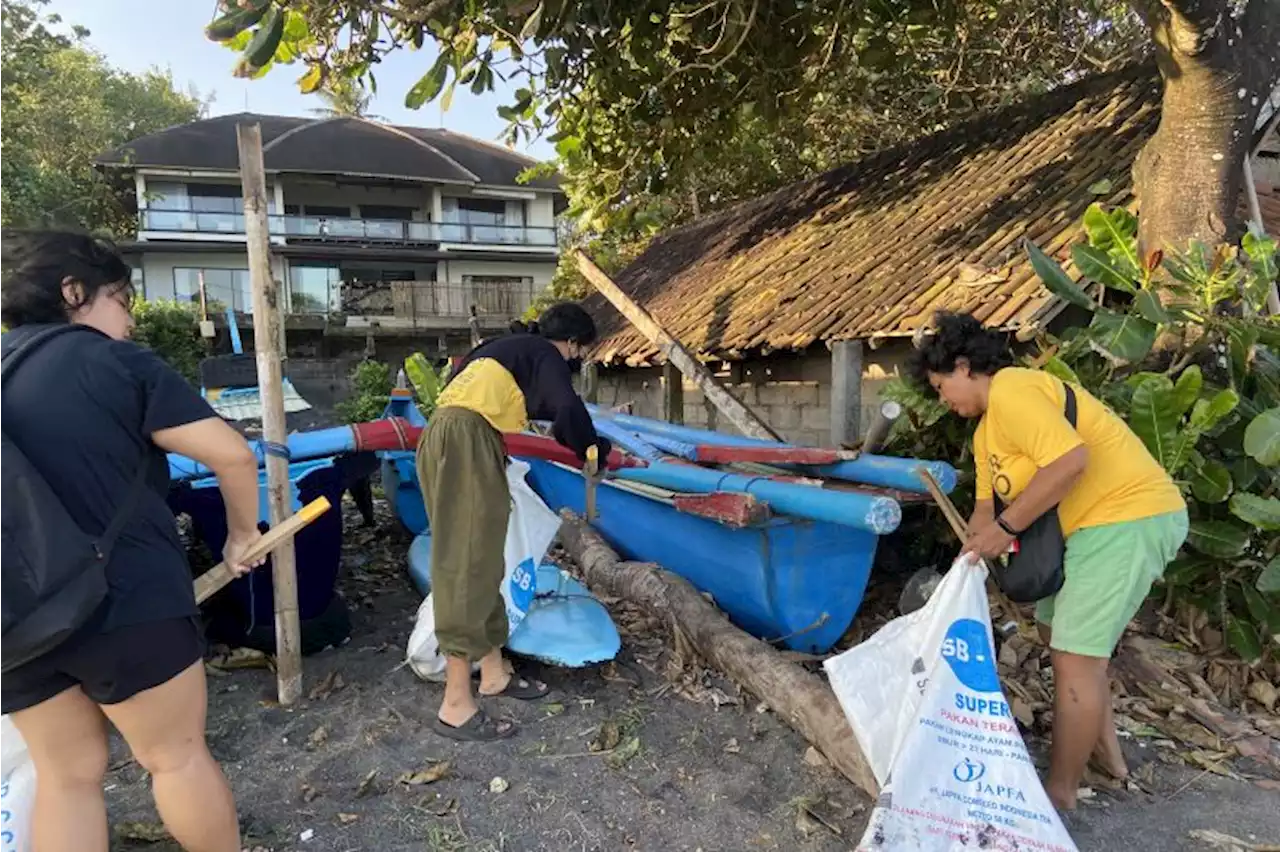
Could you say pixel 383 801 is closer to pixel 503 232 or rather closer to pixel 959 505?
pixel 959 505

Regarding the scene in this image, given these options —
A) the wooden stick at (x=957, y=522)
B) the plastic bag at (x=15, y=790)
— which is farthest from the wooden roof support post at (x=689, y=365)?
the plastic bag at (x=15, y=790)

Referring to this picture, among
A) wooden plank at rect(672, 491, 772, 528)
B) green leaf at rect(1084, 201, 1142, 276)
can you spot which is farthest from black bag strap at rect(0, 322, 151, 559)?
green leaf at rect(1084, 201, 1142, 276)

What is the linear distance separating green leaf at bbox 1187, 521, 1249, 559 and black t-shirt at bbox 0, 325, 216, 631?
14.6 feet

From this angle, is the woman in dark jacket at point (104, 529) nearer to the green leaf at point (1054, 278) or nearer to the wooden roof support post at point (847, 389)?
the green leaf at point (1054, 278)

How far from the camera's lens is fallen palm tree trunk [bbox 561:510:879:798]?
3344 millimetres

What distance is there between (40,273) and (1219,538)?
495 cm

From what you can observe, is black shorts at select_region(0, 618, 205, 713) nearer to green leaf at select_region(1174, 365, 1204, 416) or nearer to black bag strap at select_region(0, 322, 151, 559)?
black bag strap at select_region(0, 322, 151, 559)

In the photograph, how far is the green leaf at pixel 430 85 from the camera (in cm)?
644

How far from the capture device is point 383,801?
10.4ft

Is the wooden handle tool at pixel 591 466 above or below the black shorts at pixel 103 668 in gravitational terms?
above

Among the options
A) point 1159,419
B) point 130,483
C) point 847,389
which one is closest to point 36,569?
point 130,483

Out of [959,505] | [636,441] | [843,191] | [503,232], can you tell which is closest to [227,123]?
[503,232]

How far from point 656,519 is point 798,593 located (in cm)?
122

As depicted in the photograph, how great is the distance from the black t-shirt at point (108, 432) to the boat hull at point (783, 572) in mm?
2714
